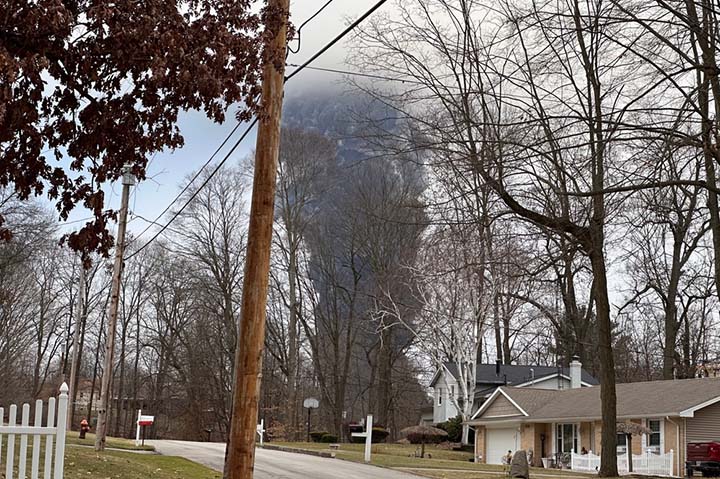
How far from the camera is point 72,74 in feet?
29.9

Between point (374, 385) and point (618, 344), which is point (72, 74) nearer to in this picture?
point (374, 385)

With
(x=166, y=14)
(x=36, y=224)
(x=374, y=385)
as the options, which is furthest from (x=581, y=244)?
(x=374, y=385)

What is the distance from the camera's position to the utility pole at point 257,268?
9.38 metres

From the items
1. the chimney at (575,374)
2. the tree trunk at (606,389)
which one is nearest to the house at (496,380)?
the chimney at (575,374)

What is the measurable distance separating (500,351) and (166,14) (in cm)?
5285

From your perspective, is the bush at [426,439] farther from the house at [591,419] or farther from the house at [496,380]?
the house at [591,419]

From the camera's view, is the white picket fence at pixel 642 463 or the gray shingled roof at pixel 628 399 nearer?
the white picket fence at pixel 642 463

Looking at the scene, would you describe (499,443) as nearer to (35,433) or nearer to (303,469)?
(303,469)

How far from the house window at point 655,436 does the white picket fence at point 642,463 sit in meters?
0.37

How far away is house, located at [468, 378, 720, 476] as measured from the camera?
35125 millimetres

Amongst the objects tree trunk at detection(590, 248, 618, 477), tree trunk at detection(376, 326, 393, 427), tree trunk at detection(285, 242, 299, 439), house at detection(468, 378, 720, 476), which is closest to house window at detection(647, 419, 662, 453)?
house at detection(468, 378, 720, 476)

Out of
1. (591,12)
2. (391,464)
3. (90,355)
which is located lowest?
(391,464)

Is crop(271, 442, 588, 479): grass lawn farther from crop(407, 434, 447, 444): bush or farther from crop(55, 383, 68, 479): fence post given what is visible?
crop(55, 383, 68, 479): fence post

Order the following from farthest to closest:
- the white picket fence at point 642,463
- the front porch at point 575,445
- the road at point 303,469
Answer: the front porch at point 575,445 < the white picket fence at point 642,463 < the road at point 303,469
